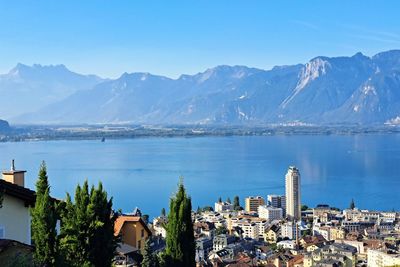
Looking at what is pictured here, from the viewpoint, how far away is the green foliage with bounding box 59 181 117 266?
10.1 feet

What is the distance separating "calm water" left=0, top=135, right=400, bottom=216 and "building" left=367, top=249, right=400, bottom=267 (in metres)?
12.4

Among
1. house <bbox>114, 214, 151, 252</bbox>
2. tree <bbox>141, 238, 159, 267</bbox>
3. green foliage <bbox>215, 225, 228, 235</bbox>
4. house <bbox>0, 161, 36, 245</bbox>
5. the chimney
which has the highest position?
the chimney

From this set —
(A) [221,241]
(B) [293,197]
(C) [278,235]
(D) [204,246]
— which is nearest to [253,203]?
(B) [293,197]

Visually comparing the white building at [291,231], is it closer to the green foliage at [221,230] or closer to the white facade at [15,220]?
the green foliage at [221,230]

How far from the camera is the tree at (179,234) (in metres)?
4.34

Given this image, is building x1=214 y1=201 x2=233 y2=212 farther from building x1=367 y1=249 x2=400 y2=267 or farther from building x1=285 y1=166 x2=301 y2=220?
building x1=367 y1=249 x2=400 y2=267

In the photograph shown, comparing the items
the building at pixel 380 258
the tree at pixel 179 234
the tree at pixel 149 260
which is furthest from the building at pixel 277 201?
the tree at pixel 149 260

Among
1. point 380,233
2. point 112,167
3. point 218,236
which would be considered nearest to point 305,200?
point 380,233

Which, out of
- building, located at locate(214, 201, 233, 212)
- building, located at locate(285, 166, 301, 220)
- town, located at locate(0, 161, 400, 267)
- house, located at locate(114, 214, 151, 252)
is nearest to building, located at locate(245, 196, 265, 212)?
town, located at locate(0, 161, 400, 267)

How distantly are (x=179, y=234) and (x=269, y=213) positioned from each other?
2541cm

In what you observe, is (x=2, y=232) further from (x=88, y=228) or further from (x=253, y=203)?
(x=253, y=203)

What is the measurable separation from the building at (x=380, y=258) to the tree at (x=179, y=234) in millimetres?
13034

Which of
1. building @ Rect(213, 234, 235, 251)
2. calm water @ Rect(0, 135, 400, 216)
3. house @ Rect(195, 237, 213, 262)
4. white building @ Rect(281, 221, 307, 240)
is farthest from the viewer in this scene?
calm water @ Rect(0, 135, 400, 216)

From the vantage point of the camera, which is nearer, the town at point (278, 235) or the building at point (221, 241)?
the town at point (278, 235)
